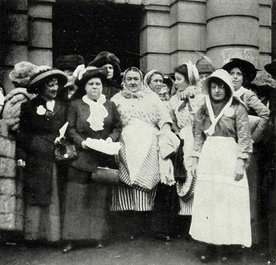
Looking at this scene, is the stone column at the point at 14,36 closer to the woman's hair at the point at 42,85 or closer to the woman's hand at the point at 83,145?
the woman's hair at the point at 42,85

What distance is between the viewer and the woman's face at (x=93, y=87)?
562 centimetres

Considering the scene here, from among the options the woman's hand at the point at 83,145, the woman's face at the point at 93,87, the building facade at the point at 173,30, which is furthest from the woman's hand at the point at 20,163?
the building facade at the point at 173,30

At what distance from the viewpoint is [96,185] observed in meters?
5.66

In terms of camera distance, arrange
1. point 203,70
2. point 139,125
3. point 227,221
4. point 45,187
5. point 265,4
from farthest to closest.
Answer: point 265,4 < point 203,70 < point 139,125 < point 45,187 < point 227,221

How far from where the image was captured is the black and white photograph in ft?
16.9

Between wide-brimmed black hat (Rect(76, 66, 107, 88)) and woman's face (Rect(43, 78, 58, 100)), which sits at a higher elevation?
wide-brimmed black hat (Rect(76, 66, 107, 88))

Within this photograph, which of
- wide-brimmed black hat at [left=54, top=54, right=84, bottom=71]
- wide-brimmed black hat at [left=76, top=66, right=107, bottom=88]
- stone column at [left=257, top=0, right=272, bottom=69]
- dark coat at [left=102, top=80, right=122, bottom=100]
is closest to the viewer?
wide-brimmed black hat at [left=76, top=66, right=107, bottom=88]

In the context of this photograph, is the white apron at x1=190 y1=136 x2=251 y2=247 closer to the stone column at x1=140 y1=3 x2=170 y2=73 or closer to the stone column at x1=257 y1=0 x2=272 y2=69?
the stone column at x1=140 y1=3 x2=170 y2=73

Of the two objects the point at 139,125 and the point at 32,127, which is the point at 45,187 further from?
the point at 139,125

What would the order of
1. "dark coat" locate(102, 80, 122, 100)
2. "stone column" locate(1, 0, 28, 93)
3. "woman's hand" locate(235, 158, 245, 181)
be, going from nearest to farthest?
"woman's hand" locate(235, 158, 245, 181)
"dark coat" locate(102, 80, 122, 100)
"stone column" locate(1, 0, 28, 93)

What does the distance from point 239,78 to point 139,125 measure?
3.95 feet

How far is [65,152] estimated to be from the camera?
214 inches

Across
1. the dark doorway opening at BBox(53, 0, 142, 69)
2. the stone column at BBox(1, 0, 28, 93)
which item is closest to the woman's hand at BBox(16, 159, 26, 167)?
the stone column at BBox(1, 0, 28, 93)

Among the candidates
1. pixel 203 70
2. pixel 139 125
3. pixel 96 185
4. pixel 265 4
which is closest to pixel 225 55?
pixel 265 4
